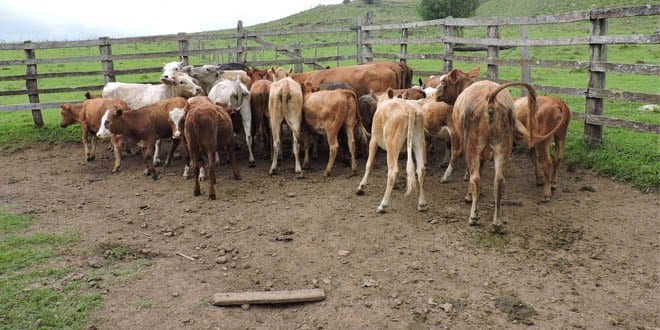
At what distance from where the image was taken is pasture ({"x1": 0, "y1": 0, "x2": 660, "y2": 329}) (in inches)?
184

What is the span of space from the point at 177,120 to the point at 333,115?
9.13ft

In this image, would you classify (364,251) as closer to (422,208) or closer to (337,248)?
(337,248)

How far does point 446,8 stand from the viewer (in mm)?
47250

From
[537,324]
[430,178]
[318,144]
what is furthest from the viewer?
[318,144]

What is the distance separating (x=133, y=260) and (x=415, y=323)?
3300 mm

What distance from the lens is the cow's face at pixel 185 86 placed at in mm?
10727

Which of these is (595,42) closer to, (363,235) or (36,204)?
(363,235)

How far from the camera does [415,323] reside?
14.6 ft

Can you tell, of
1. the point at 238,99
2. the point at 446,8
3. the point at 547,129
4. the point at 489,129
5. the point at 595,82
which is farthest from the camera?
the point at 446,8

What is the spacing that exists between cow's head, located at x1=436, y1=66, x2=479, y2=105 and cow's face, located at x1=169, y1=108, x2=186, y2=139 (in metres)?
4.38

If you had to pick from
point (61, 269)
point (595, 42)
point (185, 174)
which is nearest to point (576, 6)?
point (595, 42)

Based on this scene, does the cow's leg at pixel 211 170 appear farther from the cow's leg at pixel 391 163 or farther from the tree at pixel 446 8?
the tree at pixel 446 8

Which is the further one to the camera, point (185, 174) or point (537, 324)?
point (185, 174)

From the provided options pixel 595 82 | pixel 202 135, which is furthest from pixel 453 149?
pixel 202 135
